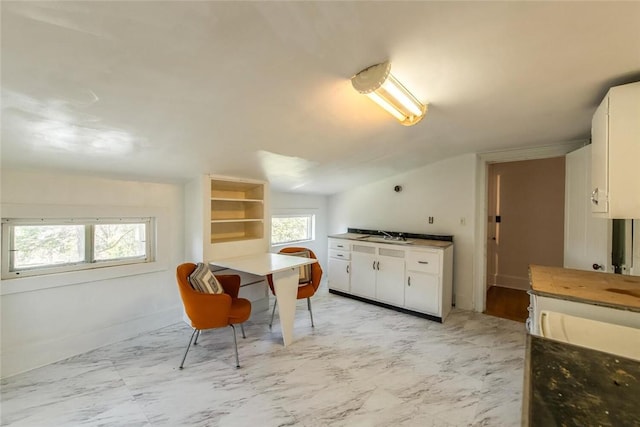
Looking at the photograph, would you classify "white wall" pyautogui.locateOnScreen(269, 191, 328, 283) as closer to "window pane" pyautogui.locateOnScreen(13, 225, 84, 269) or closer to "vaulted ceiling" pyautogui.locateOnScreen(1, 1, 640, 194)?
"vaulted ceiling" pyautogui.locateOnScreen(1, 1, 640, 194)

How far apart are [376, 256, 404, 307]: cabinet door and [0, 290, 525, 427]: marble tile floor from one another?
55 cm

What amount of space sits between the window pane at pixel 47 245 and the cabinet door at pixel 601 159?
402cm

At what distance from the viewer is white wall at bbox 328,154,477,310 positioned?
11.5 ft

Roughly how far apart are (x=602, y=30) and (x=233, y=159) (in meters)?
2.57

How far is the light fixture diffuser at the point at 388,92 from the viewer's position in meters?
1.52

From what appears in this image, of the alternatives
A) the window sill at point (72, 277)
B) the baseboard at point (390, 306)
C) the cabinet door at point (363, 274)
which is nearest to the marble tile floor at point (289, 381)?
the baseboard at point (390, 306)

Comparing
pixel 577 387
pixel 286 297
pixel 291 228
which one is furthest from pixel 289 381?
pixel 291 228

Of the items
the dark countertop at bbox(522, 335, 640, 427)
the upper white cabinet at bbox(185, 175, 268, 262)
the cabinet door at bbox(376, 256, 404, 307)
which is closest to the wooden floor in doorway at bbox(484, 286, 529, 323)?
the cabinet door at bbox(376, 256, 404, 307)

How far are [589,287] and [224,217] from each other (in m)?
3.44

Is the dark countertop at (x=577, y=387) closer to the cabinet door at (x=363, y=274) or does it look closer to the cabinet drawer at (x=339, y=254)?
the cabinet door at (x=363, y=274)

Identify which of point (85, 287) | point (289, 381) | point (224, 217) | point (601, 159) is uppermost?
point (601, 159)

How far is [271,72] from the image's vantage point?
4.90 feet

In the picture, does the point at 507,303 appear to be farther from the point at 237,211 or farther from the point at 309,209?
the point at 237,211

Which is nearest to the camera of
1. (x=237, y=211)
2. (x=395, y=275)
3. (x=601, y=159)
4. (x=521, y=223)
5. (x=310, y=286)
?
(x=601, y=159)
